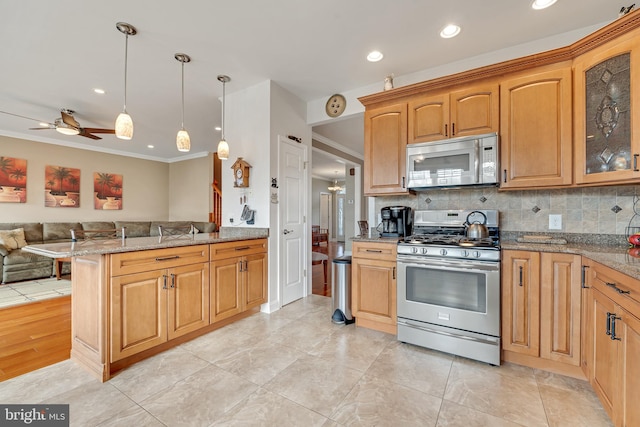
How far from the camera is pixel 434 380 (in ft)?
6.17

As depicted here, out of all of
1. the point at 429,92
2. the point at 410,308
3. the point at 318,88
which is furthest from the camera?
the point at 318,88

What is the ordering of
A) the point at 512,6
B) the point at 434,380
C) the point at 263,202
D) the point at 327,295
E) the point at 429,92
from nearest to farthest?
the point at 434,380, the point at 512,6, the point at 429,92, the point at 263,202, the point at 327,295

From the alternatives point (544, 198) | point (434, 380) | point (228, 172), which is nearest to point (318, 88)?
point (228, 172)

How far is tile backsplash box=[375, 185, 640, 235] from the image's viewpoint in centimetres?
211

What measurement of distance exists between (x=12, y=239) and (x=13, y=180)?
1.43m

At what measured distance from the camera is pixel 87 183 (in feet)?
20.6

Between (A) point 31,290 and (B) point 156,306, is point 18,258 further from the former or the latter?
(B) point 156,306

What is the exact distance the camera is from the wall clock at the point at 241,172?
10.7 ft

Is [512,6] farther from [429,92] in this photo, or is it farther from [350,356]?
[350,356]

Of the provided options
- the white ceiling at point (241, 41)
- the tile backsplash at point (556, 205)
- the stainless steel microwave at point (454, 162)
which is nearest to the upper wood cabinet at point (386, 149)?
the stainless steel microwave at point (454, 162)

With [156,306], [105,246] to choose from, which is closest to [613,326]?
[156,306]

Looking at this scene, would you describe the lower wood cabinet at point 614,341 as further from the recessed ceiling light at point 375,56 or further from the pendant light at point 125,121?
the pendant light at point 125,121

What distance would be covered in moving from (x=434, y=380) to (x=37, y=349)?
3248 mm

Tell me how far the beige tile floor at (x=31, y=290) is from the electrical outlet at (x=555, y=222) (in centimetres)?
595
